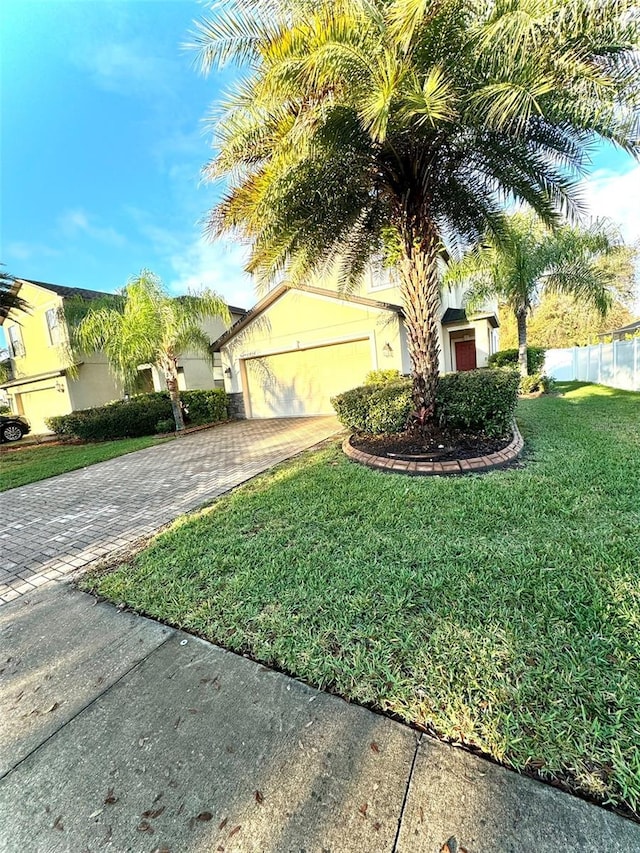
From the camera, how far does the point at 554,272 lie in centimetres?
1247

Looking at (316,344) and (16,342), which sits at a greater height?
(16,342)

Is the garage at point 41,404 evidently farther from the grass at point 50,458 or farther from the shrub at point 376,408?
the shrub at point 376,408

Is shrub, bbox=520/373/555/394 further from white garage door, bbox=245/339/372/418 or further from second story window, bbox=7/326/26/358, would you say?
second story window, bbox=7/326/26/358

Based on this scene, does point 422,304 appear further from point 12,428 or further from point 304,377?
point 12,428

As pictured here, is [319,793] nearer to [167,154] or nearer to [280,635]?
[280,635]

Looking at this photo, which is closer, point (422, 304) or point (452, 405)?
point (422, 304)

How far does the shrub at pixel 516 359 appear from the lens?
15227mm

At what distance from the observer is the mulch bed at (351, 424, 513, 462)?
5750 mm

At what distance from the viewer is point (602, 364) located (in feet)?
49.5

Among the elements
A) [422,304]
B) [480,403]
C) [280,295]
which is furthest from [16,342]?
[480,403]

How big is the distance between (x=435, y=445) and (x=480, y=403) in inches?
40.3

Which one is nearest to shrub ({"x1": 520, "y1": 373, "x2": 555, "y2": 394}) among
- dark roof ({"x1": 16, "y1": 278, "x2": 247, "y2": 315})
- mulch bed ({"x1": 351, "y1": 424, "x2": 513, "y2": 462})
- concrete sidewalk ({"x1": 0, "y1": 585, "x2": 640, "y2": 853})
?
mulch bed ({"x1": 351, "y1": 424, "x2": 513, "y2": 462})

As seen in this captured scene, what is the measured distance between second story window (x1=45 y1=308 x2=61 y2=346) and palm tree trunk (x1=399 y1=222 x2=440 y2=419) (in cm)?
1843

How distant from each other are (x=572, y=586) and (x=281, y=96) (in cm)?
635
